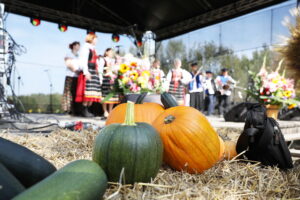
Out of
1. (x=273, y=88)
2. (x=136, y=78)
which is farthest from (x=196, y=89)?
(x=136, y=78)

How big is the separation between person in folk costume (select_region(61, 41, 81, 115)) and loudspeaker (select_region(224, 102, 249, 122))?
3.34 meters

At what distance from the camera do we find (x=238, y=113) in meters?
4.95

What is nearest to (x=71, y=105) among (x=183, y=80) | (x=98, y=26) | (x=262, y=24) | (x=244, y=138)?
(x=183, y=80)

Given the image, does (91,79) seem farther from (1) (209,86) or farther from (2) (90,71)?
(1) (209,86)

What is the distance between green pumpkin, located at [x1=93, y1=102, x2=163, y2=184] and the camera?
0.97 metres

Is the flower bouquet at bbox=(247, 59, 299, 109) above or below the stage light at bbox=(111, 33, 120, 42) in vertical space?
below

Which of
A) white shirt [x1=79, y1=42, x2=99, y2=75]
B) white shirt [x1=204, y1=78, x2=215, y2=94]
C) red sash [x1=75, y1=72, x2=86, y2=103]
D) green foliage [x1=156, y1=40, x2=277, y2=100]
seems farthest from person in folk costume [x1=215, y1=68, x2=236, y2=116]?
white shirt [x1=79, y1=42, x2=99, y2=75]

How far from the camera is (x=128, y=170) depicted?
3.20 ft

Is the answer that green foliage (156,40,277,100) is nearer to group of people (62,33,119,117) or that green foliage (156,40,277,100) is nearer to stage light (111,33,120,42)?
stage light (111,33,120,42)

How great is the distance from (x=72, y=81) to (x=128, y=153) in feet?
19.6

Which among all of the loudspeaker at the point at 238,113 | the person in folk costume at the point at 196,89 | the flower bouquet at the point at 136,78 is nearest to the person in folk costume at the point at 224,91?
the person in folk costume at the point at 196,89

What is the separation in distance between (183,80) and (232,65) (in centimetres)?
603

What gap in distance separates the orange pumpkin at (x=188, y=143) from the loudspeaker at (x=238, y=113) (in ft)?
12.3

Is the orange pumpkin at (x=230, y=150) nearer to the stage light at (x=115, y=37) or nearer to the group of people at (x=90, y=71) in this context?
the group of people at (x=90, y=71)
